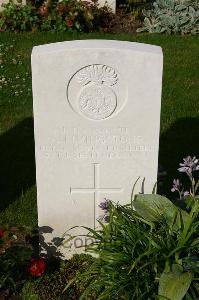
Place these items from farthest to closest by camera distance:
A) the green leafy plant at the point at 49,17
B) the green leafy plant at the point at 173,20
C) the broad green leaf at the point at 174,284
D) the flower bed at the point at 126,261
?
1. the green leafy plant at the point at 173,20
2. the green leafy plant at the point at 49,17
3. the flower bed at the point at 126,261
4. the broad green leaf at the point at 174,284

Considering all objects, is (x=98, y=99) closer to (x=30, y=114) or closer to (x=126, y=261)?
(x=126, y=261)

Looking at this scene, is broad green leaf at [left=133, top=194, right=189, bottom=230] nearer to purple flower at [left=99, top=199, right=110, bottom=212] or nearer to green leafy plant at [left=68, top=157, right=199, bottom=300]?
green leafy plant at [left=68, top=157, right=199, bottom=300]

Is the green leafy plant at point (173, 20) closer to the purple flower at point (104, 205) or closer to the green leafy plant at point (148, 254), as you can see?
the purple flower at point (104, 205)

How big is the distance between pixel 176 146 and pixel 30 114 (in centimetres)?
176

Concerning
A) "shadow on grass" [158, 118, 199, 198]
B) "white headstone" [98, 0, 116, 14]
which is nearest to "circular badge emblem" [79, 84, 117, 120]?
"shadow on grass" [158, 118, 199, 198]

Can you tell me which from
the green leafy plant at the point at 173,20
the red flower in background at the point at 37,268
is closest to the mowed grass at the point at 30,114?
the green leafy plant at the point at 173,20

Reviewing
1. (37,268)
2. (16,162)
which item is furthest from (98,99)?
(16,162)

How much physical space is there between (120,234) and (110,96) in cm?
92

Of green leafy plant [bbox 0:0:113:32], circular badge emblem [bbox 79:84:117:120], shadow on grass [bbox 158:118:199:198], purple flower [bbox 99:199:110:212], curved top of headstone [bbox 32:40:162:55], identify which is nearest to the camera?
curved top of headstone [bbox 32:40:162:55]

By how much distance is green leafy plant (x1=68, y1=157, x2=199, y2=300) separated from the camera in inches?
142

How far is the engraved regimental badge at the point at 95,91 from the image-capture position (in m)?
3.88

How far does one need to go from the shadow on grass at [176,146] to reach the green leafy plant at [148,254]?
1208mm

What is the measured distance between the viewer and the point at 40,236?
440cm

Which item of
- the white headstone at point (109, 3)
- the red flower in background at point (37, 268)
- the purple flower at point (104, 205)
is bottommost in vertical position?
the red flower in background at point (37, 268)
